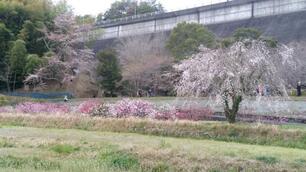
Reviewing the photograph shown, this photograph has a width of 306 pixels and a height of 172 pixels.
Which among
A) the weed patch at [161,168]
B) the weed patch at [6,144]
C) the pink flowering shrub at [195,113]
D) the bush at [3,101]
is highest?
the bush at [3,101]

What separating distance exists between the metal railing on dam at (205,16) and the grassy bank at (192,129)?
30.5m

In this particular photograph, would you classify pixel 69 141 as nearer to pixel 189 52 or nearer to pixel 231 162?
pixel 231 162

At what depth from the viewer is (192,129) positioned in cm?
1498

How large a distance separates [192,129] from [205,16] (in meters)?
35.7

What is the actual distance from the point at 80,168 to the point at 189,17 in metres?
42.6

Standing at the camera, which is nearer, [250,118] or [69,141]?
[69,141]

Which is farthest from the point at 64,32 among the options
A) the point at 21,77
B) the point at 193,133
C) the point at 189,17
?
the point at 193,133

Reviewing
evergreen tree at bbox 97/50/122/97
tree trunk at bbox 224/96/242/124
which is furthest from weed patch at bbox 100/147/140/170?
evergreen tree at bbox 97/50/122/97

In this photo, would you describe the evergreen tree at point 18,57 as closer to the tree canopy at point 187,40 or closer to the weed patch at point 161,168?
the tree canopy at point 187,40

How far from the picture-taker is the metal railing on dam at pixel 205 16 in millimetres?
44566

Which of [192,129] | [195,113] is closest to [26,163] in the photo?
[192,129]

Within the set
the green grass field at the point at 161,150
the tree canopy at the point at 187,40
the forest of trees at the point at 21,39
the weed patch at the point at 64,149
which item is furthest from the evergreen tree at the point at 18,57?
the weed patch at the point at 64,149

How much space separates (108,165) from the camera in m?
9.43

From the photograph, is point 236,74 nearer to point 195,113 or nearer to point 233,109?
point 233,109
